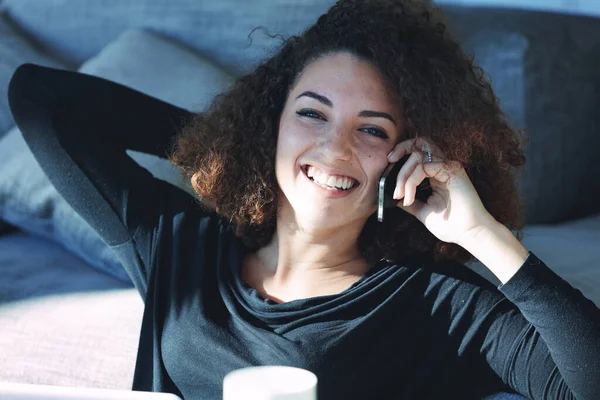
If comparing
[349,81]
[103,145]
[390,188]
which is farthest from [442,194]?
[103,145]

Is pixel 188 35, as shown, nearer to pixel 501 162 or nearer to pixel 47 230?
pixel 47 230

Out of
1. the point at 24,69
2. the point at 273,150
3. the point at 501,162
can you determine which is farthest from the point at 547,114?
the point at 24,69

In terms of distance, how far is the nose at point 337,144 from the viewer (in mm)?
1212

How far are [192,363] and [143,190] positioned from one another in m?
0.34

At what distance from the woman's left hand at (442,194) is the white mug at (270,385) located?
560mm

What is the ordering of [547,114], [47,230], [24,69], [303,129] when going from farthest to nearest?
[547,114] < [47,230] < [24,69] < [303,129]

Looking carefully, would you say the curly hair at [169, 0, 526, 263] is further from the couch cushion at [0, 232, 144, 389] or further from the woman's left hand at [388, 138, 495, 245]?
the couch cushion at [0, 232, 144, 389]

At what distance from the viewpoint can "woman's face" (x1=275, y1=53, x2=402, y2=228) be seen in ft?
4.00

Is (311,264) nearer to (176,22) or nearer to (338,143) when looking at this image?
(338,143)

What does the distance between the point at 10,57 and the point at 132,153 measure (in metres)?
0.53

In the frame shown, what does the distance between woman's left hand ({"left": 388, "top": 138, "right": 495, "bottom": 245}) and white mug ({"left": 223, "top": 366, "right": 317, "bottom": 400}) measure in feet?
1.84

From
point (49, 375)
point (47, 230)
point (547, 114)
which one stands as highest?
point (547, 114)

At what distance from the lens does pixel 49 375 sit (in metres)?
1.31

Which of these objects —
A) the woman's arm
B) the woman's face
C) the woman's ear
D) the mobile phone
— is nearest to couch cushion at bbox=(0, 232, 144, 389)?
the woman's ear
